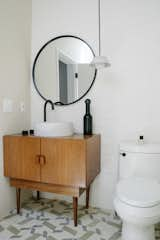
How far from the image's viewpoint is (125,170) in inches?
69.8

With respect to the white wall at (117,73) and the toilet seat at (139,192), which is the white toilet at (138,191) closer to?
the toilet seat at (139,192)

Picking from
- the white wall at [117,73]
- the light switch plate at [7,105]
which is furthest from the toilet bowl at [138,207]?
the light switch plate at [7,105]

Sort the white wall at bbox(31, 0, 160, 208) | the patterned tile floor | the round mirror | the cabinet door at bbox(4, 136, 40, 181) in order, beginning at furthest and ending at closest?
the round mirror < the white wall at bbox(31, 0, 160, 208) < the cabinet door at bbox(4, 136, 40, 181) < the patterned tile floor

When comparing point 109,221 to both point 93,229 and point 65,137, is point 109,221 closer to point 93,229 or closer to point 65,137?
point 93,229

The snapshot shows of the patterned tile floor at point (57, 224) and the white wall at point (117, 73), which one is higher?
the white wall at point (117, 73)

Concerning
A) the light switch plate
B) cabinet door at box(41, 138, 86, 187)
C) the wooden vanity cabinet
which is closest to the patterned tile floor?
the wooden vanity cabinet

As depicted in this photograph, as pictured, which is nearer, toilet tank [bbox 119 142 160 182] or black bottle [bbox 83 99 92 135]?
toilet tank [bbox 119 142 160 182]

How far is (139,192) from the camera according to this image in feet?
4.64

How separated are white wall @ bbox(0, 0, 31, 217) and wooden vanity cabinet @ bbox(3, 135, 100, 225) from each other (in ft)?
0.45

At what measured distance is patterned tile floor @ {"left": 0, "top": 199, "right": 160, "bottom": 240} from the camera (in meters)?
1.62

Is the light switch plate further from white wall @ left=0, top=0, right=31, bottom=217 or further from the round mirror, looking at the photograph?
the round mirror

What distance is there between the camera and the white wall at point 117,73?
1908 mm

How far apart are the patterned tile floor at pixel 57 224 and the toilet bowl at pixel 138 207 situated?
211 mm

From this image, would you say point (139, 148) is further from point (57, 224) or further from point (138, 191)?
point (57, 224)
